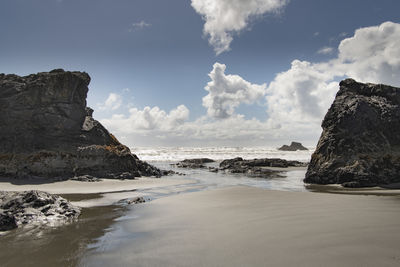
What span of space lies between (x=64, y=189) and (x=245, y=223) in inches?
375

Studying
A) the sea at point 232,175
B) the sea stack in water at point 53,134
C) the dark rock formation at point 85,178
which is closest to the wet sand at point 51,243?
the sea at point 232,175

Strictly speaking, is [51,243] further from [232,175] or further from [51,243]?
[232,175]

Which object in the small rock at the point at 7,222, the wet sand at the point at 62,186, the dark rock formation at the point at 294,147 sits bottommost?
the wet sand at the point at 62,186

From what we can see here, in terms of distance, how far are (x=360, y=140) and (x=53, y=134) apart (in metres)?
17.9

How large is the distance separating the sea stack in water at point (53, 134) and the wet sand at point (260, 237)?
32.0 feet

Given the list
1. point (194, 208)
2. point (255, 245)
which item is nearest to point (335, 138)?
point (194, 208)

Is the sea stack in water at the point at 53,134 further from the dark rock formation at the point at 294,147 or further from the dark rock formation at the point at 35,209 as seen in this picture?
the dark rock formation at the point at 294,147

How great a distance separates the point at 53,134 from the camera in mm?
15938

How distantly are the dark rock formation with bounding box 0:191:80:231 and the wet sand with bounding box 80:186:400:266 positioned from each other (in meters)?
1.65

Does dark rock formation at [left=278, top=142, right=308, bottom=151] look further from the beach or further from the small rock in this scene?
the small rock

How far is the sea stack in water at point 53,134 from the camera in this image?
14.6m

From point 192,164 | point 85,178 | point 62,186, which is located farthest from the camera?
point 192,164

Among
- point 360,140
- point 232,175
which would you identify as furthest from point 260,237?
point 232,175

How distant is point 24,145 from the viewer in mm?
15281
